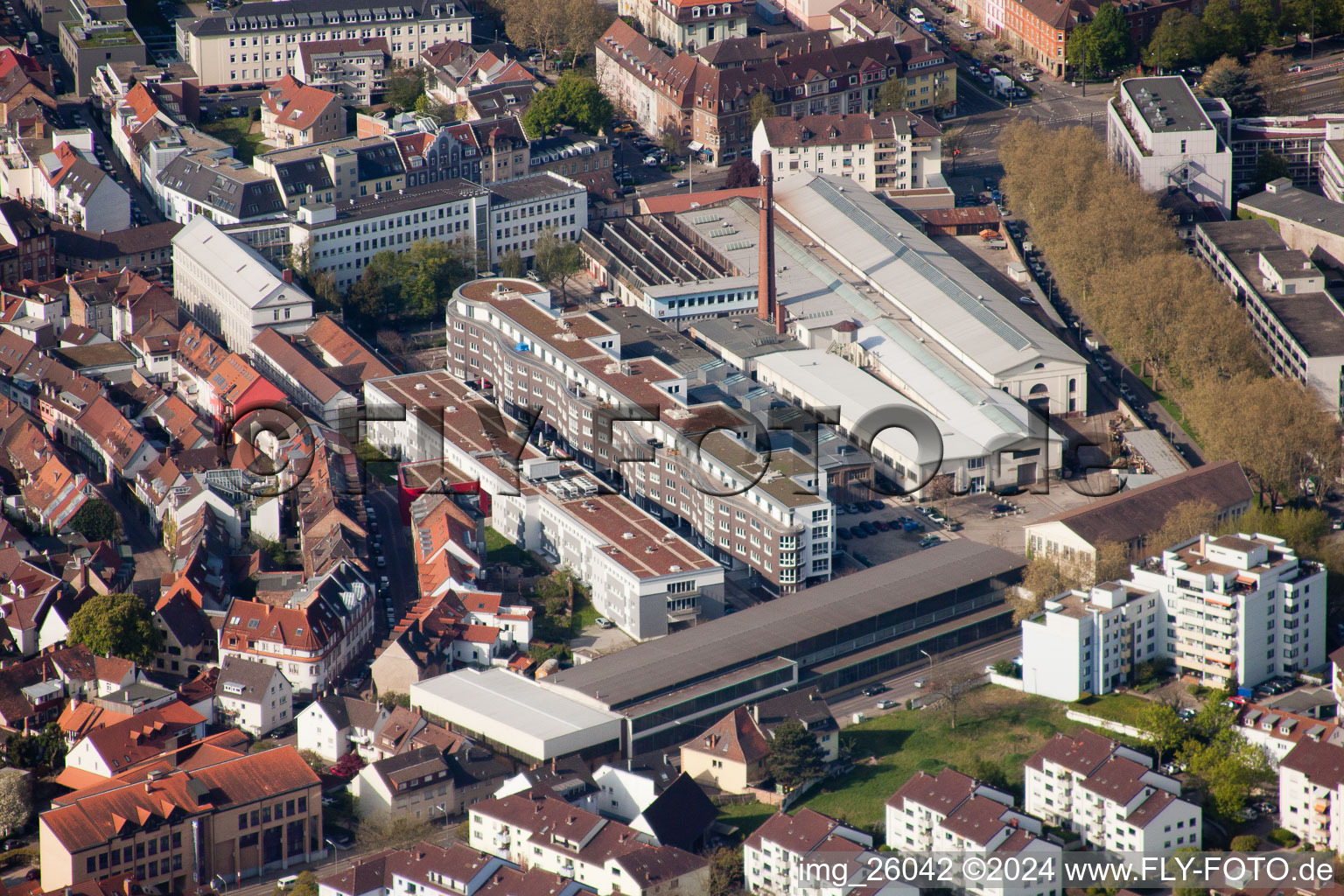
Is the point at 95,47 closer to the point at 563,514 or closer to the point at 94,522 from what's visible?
the point at 94,522

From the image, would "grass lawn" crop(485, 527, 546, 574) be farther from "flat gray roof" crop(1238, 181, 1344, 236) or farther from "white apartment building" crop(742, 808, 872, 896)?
"flat gray roof" crop(1238, 181, 1344, 236)

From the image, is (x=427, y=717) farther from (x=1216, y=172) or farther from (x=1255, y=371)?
(x=1216, y=172)

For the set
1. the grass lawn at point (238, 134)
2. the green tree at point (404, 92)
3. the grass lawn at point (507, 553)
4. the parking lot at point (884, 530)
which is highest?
the green tree at point (404, 92)

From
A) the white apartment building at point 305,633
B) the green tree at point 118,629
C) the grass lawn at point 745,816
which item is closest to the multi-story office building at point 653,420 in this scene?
the grass lawn at point 745,816

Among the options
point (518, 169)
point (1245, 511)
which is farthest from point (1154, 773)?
point (518, 169)

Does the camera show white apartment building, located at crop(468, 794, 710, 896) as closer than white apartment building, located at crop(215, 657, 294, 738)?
Yes

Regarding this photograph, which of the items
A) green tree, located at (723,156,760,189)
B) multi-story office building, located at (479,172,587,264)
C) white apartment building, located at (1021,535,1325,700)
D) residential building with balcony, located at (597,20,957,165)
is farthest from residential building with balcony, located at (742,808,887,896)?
residential building with balcony, located at (597,20,957,165)

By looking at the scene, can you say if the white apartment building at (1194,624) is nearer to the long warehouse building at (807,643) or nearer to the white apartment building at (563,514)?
the long warehouse building at (807,643)
